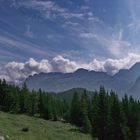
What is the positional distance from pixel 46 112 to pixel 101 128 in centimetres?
5668

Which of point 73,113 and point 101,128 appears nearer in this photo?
point 101,128

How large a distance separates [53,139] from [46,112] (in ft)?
200

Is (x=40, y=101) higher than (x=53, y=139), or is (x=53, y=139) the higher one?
(x=40, y=101)

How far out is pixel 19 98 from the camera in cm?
13362

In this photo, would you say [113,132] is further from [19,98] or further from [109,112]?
[19,98]

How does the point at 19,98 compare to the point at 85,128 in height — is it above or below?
above

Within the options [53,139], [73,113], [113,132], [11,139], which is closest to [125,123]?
[113,132]

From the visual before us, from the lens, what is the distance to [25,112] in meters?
133

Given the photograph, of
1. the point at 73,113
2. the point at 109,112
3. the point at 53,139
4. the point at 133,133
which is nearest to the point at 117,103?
the point at 109,112

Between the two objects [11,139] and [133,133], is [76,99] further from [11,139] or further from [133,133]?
[11,139]

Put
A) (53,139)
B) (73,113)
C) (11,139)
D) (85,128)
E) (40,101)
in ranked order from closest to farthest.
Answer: (11,139) < (53,139) < (85,128) < (73,113) < (40,101)

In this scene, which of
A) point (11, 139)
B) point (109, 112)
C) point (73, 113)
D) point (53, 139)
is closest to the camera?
point (11, 139)

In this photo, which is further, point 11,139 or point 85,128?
point 85,128

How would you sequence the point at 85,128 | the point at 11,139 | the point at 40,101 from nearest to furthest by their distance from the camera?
the point at 11,139 < the point at 85,128 < the point at 40,101
